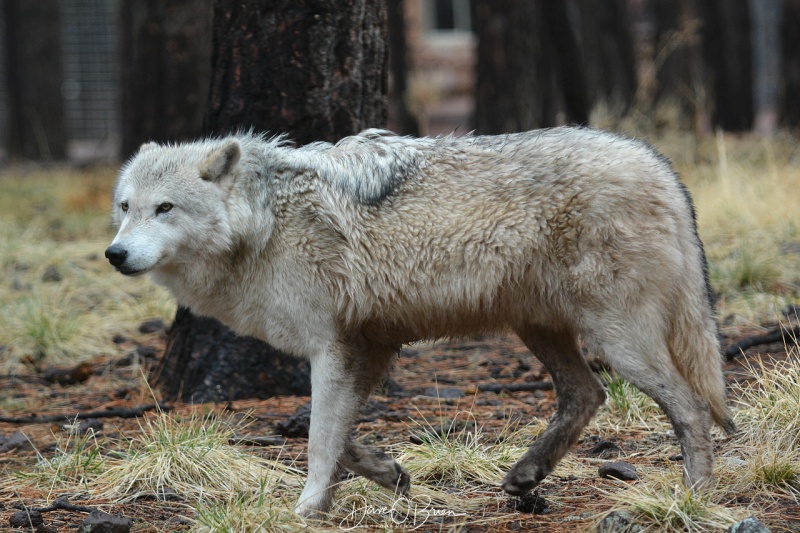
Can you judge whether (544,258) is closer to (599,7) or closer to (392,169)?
(392,169)

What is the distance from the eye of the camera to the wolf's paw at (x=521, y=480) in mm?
3973

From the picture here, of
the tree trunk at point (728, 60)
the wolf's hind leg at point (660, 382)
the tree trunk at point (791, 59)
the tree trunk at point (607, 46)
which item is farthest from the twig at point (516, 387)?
the tree trunk at point (728, 60)

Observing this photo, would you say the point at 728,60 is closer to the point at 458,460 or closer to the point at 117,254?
the point at 458,460

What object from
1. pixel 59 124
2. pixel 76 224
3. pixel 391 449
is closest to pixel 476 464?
pixel 391 449

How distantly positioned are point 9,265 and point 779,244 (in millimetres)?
7397

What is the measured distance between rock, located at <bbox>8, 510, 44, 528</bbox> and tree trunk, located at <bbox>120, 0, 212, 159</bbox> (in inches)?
256

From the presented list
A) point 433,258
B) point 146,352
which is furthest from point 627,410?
A: point 146,352

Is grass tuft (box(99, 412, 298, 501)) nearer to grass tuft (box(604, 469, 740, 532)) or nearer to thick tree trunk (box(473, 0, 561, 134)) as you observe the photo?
grass tuft (box(604, 469, 740, 532))

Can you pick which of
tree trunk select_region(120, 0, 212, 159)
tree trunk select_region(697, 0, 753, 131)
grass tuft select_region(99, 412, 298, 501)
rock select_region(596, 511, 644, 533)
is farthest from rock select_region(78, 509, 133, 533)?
tree trunk select_region(697, 0, 753, 131)

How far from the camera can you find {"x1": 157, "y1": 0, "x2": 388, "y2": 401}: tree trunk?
529 centimetres

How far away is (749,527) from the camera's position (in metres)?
3.29

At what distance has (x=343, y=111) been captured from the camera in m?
5.38

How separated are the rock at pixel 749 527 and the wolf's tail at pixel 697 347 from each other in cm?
73

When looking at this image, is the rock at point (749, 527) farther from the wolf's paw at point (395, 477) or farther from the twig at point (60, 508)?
the twig at point (60, 508)
